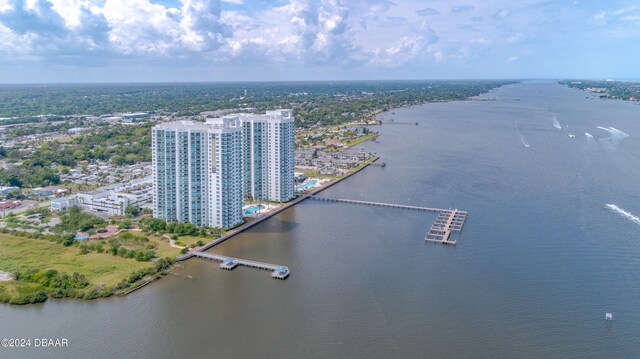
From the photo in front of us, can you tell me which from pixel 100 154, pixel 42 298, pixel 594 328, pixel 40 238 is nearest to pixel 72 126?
pixel 100 154

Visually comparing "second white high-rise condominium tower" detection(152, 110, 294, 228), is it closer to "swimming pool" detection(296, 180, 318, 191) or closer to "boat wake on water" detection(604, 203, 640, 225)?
"swimming pool" detection(296, 180, 318, 191)

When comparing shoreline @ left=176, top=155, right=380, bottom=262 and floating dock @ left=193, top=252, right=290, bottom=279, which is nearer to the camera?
floating dock @ left=193, top=252, right=290, bottom=279

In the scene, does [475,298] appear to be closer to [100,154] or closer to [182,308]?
[182,308]

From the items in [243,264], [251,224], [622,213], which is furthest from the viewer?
[622,213]

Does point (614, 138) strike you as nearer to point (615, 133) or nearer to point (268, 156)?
point (615, 133)

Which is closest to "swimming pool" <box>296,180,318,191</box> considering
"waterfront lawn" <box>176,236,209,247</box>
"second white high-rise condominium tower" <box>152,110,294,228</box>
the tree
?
"second white high-rise condominium tower" <box>152,110,294,228</box>

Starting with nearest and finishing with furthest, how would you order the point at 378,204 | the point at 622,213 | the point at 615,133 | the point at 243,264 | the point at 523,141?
the point at 243,264 < the point at 622,213 < the point at 378,204 < the point at 523,141 < the point at 615,133

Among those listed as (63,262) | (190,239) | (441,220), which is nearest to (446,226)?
(441,220)
